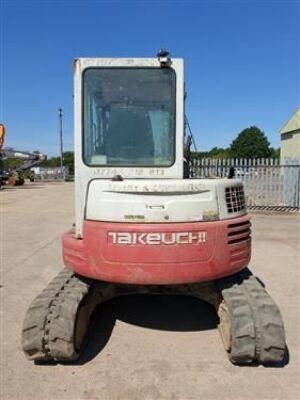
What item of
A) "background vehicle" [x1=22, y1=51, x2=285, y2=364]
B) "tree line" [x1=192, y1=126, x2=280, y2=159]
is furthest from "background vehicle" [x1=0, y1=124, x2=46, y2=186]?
"tree line" [x1=192, y1=126, x2=280, y2=159]

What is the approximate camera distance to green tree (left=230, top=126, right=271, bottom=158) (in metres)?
84.7

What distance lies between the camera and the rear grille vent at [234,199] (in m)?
3.96

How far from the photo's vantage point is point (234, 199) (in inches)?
160

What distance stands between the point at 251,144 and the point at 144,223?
→ 280ft

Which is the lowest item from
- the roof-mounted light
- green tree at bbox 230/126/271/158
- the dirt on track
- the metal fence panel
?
the dirt on track

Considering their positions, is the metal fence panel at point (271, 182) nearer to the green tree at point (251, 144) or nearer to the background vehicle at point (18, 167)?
the background vehicle at point (18, 167)

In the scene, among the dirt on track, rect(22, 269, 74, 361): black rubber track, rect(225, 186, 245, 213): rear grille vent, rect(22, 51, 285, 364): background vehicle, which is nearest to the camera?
the dirt on track

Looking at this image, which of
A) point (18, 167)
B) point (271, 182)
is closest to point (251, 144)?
point (18, 167)

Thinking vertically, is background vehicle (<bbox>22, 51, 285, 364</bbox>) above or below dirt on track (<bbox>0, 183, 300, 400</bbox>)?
above

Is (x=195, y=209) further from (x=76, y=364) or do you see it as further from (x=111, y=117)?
(x=76, y=364)

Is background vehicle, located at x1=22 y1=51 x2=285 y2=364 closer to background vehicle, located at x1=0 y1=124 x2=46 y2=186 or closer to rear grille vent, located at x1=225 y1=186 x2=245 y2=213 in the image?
rear grille vent, located at x1=225 y1=186 x2=245 y2=213

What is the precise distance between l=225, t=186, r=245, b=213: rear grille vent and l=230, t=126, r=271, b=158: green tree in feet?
269

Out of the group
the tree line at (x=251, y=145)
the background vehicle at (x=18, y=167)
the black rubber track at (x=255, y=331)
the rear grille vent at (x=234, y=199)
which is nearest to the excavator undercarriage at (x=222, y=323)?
the black rubber track at (x=255, y=331)

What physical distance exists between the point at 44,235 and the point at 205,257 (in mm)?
7914
